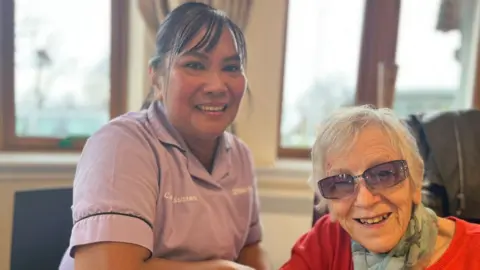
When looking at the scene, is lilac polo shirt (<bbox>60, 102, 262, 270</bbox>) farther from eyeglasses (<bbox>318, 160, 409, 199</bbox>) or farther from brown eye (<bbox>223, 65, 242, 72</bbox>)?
eyeglasses (<bbox>318, 160, 409, 199</bbox>)

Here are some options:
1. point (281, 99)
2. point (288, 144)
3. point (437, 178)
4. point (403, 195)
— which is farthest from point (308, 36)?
point (403, 195)

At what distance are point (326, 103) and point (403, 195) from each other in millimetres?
1481

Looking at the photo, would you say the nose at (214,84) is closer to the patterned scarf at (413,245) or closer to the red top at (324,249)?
the red top at (324,249)

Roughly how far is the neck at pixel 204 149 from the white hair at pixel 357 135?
0.40m

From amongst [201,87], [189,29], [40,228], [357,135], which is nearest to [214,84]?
[201,87]

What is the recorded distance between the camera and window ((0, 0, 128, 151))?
240cm

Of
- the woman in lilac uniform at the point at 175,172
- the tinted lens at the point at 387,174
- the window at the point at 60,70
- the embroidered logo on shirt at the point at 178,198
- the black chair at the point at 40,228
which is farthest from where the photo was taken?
the window at the point at 60,70

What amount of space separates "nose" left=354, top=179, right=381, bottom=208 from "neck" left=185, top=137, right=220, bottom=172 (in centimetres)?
50

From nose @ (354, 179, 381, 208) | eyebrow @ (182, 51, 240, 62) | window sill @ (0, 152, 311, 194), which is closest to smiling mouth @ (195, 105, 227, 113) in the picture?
eyebrow @ (182, 51, 240, 62)

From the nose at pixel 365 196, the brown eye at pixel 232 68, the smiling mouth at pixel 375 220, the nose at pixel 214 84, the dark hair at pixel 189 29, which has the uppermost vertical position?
the dark hair at pixel 189 29

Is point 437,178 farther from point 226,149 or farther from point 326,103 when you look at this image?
point 326,103

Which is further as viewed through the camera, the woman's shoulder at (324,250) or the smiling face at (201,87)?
the smiling face at (201,87)

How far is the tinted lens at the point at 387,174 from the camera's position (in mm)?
1077

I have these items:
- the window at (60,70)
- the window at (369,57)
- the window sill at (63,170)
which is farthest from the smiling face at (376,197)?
the window at (60,70)
